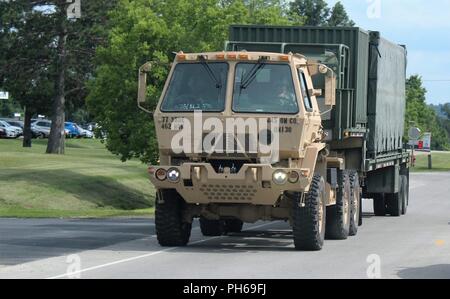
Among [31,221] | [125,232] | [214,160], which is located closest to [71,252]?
[214,160]

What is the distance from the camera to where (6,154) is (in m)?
50.7

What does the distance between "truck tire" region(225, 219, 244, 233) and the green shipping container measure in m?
2.84

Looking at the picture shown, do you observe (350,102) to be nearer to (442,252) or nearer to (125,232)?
(442,252)

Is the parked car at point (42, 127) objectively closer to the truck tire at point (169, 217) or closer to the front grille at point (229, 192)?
the truck tire at point (169, 217)

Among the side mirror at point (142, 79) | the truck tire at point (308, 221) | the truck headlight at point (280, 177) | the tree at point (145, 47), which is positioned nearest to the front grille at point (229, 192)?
the truck headlight at point (280, 177)

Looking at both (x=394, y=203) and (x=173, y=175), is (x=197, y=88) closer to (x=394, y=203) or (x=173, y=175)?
(x=173, y=175)

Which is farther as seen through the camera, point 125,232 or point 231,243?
point 125,232

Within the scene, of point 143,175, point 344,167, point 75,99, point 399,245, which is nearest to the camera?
point 399,245

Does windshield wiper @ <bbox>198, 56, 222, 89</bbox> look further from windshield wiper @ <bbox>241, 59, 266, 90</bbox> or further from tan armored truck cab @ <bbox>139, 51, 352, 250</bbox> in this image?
windshield wiper @ <bbox>241, 59, 266, 90</bbox>

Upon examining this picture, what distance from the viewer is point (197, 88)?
16.6m

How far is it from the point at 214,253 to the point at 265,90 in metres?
2.68

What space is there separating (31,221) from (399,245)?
982 centimetres

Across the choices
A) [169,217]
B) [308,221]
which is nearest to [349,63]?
[308,221]

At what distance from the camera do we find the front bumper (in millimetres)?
15906
